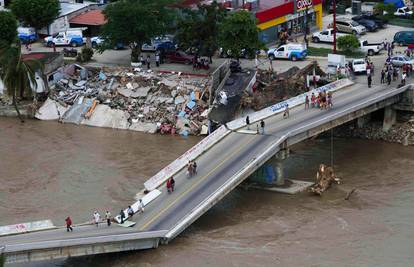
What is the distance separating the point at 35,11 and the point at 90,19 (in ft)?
17.7

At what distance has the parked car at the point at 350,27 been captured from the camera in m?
75.4

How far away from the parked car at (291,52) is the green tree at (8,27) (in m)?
21.7

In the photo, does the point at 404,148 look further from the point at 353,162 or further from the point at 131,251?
the point at 131,251

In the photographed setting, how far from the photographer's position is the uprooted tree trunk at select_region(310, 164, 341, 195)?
4988cm

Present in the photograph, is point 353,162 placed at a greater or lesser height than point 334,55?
lesser

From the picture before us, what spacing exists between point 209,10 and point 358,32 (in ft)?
51.1

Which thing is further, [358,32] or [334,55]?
[358,32]

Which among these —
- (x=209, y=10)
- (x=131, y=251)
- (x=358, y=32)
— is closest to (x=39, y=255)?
(x=131, y=251)

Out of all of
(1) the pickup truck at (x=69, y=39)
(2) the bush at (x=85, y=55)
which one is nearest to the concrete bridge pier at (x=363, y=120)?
(2) the bush at (x=85, y=55)

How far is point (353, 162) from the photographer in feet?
181

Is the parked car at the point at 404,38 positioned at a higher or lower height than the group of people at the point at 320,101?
higher

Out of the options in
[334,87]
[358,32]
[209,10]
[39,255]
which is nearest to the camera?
[39,255]

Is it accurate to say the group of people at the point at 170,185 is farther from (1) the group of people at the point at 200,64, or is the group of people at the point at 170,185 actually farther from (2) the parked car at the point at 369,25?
(2) the parked car at the point at 369,25

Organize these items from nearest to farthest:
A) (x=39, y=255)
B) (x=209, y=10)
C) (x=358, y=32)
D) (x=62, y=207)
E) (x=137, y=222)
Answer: (x=39, y=255)
(x=137, y=222)
(x=62, y=207)
(x=209, y=10)
(x=358, y=32)
